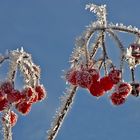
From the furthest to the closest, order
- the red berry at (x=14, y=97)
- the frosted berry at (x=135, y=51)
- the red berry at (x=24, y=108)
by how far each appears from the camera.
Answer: the red berry at (x=24, y=108) < the red berry at (x=14, y=97) < the frosted berry at (x=135, y=51)

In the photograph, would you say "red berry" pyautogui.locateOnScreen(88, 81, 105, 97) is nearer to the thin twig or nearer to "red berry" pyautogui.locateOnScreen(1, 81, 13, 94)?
the thin twig

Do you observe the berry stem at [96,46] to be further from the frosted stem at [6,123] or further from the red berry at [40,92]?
the frosted stem at [6,123]

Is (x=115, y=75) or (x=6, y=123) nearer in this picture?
(x=115, y=75)

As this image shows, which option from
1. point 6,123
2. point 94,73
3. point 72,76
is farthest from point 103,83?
point 6,123

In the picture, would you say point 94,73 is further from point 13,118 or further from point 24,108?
point 13,118

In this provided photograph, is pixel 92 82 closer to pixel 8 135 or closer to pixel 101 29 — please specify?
pixel 101 29

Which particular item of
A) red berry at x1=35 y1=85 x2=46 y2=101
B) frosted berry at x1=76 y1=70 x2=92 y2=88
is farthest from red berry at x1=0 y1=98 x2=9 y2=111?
frosted berry at x1=76 y1=70 x2=92 y2=88

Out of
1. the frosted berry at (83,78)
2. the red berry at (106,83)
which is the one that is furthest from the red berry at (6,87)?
the red berry at (106,83)
